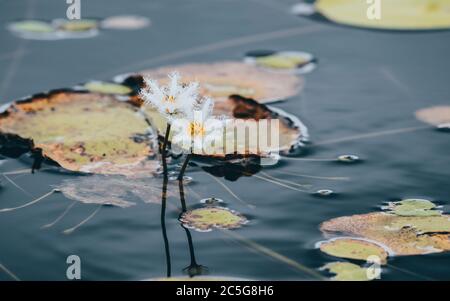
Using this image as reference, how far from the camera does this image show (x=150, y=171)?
2748 millimetres

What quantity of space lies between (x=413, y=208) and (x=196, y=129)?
0.72 meters

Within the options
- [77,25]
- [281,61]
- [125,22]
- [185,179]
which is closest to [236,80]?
[281,61]

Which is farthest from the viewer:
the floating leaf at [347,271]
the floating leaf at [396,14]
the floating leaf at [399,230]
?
the floating leaf at [396,14]

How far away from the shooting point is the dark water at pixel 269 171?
2.33 meters

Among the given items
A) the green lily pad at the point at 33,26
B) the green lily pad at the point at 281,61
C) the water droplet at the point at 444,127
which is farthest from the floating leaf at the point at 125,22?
the water droplet at the point at 444,127

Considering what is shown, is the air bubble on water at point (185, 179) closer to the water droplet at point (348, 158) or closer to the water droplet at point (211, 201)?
the water droplet at point (211, 201)

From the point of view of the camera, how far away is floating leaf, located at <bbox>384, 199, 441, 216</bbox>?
2482 millimetres

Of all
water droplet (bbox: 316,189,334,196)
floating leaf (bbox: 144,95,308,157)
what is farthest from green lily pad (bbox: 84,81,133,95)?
water droplet (bbox: 316,189,334,196)

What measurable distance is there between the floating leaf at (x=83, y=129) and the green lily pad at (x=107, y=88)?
84 mm

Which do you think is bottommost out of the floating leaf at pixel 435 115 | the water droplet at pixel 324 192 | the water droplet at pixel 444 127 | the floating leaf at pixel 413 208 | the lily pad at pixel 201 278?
the lily pad at pixel 201 278

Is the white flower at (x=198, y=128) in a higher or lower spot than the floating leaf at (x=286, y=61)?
lower

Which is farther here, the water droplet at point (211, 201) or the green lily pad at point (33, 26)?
the green lily pad at point (33, 26)

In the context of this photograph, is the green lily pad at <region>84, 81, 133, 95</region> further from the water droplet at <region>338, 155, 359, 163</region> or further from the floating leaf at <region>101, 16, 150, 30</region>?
the water droplet at <region>338, 155, 359, 163</region>
